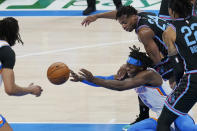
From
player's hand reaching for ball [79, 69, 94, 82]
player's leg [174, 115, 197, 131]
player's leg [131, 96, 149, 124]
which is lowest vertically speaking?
player's leg [131, 96, 149, 124]

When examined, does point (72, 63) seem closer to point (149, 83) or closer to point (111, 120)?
point (111, 120)

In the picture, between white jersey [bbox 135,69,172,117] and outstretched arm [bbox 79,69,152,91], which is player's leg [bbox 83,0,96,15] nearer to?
white jersey [bbox 135,69,172,117]

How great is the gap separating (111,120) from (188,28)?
2402mm

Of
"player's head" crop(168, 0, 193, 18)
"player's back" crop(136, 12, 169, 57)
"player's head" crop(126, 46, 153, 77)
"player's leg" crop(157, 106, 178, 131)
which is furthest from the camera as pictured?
"player's back" crop(136, 12, 169, 57)

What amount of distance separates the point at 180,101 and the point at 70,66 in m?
4.51

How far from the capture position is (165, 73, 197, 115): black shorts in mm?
4758

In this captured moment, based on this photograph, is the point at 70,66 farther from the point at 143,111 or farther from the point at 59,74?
the point at 59,74

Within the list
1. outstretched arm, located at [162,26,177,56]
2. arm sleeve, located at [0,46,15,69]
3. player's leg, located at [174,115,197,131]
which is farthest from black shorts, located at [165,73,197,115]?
arm sleeve, located at [0,46,15,69]

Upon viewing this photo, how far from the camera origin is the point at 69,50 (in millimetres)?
10164

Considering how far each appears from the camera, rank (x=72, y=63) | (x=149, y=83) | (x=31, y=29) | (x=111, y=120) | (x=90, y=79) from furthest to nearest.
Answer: (x=31, y=29) → (x=72, y=63) → (x=111, y=120) → (x=149, y=83) → (x=90, y=79)

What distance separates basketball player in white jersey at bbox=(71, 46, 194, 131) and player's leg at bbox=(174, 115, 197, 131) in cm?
1

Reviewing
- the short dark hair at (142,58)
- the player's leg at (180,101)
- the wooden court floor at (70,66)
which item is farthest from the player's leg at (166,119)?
the wooden court floor at (70,66)

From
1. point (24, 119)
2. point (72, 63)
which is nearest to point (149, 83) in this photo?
point (24, 119)

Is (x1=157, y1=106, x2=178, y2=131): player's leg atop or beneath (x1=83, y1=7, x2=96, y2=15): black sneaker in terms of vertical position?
atop
